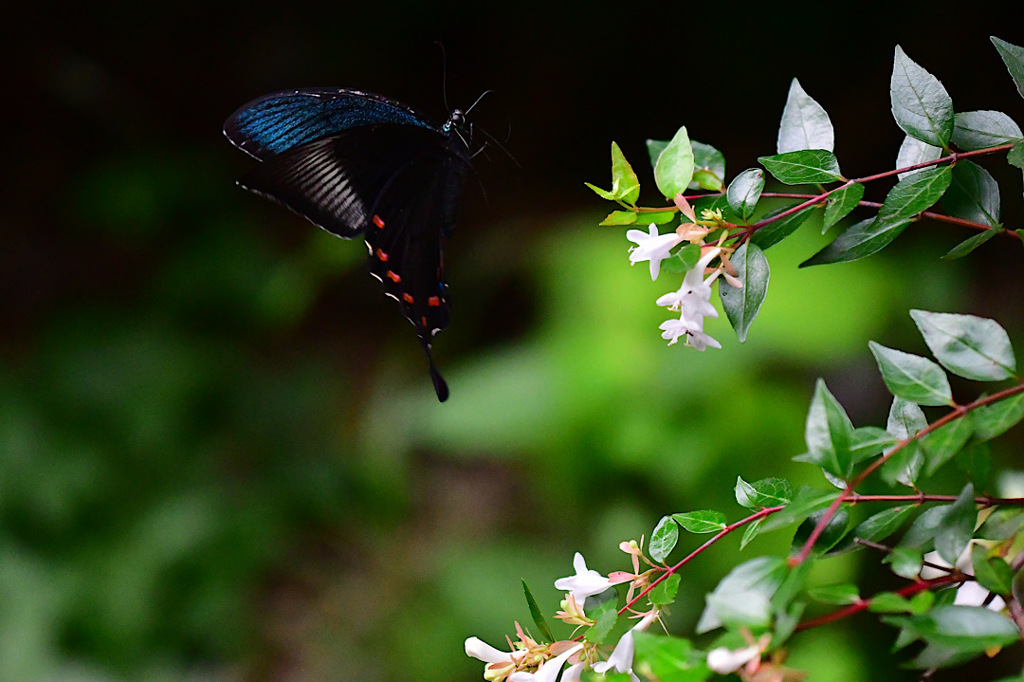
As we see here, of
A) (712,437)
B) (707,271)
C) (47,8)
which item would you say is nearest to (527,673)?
(707,271)

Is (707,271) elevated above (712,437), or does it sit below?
above

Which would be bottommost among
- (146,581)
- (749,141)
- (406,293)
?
(146,581)

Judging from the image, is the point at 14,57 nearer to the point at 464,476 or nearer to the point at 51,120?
the point at 51,120

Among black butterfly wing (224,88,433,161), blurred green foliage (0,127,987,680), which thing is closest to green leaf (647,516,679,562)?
black butterfly wing (224,88,433,161)

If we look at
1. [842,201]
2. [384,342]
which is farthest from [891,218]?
[384,342]

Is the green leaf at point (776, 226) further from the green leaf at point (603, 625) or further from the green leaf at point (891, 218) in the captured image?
the green leaf at point (603, 625)

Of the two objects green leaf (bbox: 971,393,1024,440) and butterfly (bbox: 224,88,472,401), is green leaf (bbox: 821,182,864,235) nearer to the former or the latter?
green leaf (bbox: 971,393,1024,440)

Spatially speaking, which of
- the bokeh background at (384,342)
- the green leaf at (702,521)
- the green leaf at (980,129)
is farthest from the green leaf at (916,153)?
the bokeh background at (384,342)
